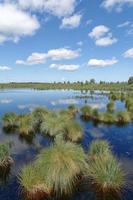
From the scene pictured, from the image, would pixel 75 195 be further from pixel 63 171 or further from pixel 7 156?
Answer: pixel 7 156

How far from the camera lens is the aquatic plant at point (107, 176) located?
499 inches

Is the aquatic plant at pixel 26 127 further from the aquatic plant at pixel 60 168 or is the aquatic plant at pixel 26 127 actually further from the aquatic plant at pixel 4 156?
the aquatic plant at pixel 60 168

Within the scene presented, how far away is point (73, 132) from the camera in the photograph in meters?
23.9

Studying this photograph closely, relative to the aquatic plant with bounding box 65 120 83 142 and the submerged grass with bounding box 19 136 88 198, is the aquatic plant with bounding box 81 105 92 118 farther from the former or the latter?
the submerged grass with bounding box 19 136 88 198

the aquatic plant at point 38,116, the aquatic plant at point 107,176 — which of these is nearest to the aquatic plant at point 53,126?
the aquatic plant at point 38,116

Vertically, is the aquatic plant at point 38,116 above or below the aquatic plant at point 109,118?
above

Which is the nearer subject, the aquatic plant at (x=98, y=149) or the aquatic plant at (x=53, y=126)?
the aquatic plant at (x=98, y=149)

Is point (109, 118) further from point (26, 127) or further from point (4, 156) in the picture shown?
point (4, 156)

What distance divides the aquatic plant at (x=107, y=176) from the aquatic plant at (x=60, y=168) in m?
0.96

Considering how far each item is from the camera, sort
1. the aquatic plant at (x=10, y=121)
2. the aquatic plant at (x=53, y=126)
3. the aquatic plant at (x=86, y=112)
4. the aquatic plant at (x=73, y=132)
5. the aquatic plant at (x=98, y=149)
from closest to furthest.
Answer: the aquatic plant at (x=98, y=149) < the aquatic plant at (x=73, y=132) < the aquatic plant at (x=53, y=126) < the aquatic plant at (x=10, y=121) < the aquatic plant at (x=86, y=112)

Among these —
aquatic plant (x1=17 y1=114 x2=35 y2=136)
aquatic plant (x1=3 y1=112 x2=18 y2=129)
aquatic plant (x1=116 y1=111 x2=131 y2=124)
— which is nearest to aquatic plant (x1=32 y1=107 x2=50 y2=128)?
aquatic plant (x1=17 y1=114 x2=35 y2=136)

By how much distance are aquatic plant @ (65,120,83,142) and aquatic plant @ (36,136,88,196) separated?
9.50 m

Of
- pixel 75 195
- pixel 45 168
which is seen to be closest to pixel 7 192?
pixel 45 168

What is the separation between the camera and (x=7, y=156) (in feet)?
57.3
